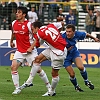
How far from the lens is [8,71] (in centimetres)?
2017

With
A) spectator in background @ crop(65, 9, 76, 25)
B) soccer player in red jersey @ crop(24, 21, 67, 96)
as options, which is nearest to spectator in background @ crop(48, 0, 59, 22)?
spectator in background @ crop(65, 9, 76, 25)

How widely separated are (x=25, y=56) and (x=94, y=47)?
39.1 ft

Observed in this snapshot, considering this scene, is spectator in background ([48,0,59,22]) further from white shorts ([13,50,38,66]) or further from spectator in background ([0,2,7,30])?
white shorts ([13,50,38,66])

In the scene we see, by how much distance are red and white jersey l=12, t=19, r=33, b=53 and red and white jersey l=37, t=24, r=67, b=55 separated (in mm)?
1022

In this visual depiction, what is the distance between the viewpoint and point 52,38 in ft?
38.8

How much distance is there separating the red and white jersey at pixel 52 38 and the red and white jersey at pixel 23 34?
1022 mm

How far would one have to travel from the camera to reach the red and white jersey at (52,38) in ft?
38.6

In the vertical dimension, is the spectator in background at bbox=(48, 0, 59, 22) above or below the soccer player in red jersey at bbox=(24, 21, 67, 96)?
below

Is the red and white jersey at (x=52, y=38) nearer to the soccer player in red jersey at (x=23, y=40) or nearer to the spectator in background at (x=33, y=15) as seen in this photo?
Result: the soccer player in red jersey at (x=23, y=40)

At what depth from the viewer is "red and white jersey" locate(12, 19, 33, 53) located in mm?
12844

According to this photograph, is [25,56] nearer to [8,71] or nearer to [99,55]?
[8,71]

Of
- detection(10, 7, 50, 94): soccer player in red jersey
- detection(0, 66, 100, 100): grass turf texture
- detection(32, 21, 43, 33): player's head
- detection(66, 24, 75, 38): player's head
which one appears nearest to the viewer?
detection(0, 66, 100, 100): grass turf texture

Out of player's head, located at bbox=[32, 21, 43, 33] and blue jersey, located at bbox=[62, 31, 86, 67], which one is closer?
player's head, located at bbox=[32, 21, 43, 33]

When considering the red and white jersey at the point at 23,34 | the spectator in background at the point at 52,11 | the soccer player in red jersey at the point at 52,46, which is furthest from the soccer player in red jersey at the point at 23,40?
the spectator in background at the point at 52,11
